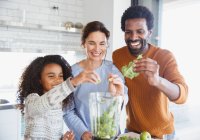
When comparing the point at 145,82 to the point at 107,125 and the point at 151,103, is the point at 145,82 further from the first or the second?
the point at 107,125

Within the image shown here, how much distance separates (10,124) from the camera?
2.46 metres

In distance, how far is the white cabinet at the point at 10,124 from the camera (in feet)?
7.91

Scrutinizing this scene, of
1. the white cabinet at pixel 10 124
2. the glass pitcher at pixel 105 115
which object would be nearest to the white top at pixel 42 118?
the glass pitcher at pixel 105 115

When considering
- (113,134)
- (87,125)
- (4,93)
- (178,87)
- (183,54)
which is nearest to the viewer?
(113,134)

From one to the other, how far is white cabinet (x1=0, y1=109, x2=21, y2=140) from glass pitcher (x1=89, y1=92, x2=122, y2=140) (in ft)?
5.26

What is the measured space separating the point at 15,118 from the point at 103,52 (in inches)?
54.3

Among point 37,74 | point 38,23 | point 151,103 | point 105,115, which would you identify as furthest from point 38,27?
point 105,115

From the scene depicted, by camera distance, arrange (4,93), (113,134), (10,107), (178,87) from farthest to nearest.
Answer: (4,93), (10,107), (178,87), (113,134)

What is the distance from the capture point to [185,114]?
Result: 7.06ft

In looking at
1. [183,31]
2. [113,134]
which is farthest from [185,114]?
[113,134]

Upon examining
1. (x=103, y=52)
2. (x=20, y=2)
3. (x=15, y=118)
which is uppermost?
(x=20, y=2)

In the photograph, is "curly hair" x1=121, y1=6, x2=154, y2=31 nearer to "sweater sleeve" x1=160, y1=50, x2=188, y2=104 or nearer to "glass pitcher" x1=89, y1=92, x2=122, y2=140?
"sweater sleeve" x1=160, y1=50, x2=188, y2=104

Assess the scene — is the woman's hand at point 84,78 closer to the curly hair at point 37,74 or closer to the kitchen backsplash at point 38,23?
the curly hair at point 37,74

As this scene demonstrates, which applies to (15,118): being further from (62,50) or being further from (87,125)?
(87,125)
